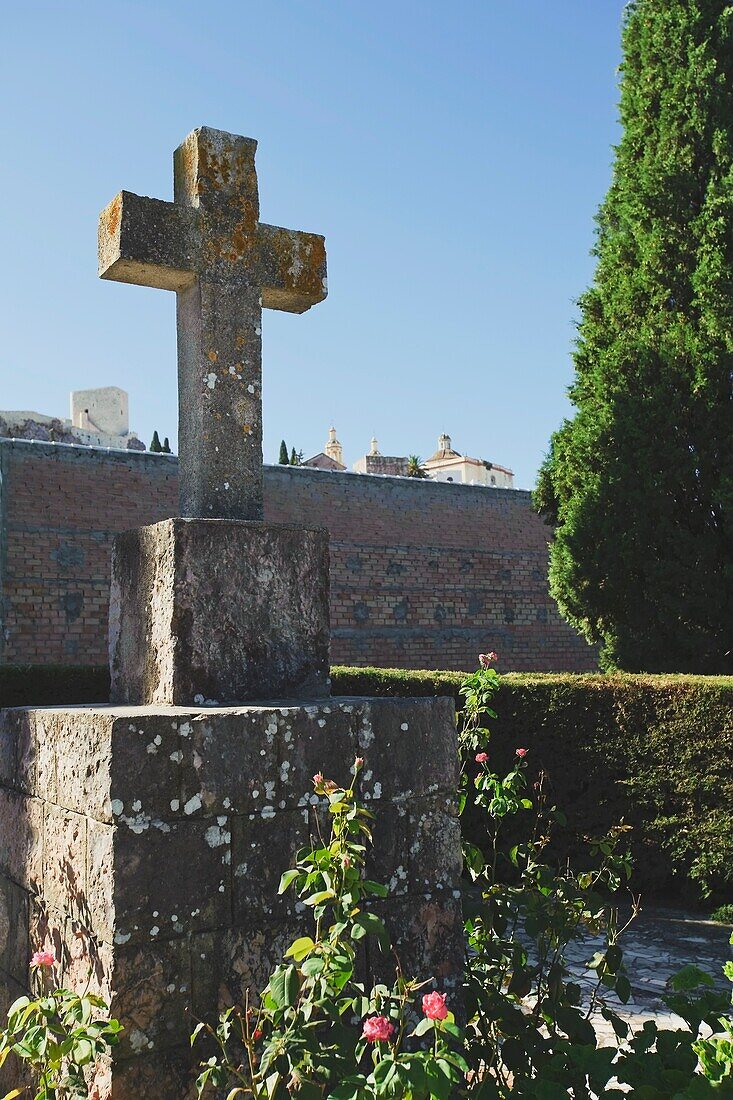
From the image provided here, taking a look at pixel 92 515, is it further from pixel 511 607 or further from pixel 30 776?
pixel 30 776

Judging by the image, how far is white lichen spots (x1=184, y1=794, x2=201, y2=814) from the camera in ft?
8.06

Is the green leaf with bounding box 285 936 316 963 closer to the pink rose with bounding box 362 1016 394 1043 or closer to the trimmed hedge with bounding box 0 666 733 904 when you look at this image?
the pink rose with bounding box 362 1016 394 1043

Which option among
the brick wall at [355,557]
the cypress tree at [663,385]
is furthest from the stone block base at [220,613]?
the brick wall at [355,557]

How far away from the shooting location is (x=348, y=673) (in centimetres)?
872

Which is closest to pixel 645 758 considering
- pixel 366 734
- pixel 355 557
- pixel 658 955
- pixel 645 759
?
pixel 645 759

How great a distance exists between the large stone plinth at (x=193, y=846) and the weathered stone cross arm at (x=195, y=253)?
1.46 meters

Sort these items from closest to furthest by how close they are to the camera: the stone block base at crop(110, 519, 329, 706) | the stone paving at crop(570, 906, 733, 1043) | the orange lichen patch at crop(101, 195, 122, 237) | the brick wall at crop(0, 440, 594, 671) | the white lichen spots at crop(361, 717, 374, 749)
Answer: the white lichen spots at crop(361, 717, 374, 749) < the stone block base at crop(110, 519, 329, 706) < the orange lichen patch at crop(101, 195, 122, 237) < the stone paving at crop(570, 906, 733, 1043) < the brick wall at crop(0, 440, 594, 671)

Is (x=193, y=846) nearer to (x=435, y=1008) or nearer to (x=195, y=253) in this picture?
(x=435, y=1008)

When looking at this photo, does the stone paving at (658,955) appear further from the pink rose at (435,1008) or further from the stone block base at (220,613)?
the pink rose at (435,1008)

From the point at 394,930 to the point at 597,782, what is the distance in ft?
14.6

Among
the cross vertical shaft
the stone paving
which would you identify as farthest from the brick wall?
the cross vertical shaft

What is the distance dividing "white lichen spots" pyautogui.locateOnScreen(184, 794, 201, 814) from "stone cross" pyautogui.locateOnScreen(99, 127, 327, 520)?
1020mm

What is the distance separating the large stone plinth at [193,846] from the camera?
2369 millimetres

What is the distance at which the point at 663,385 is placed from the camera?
9.61 m
